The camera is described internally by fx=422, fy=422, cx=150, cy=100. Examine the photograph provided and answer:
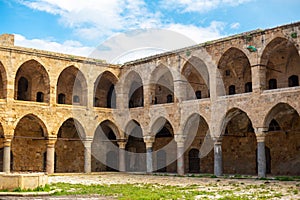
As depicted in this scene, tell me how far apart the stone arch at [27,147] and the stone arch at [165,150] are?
315 inches

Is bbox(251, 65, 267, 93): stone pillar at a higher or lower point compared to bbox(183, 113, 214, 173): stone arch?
higher

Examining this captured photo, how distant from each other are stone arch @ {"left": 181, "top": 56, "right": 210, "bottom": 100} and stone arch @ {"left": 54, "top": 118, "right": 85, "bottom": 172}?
8.22 m

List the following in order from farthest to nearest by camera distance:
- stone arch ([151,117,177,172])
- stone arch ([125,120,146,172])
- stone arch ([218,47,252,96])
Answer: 1. stone arch ([125,120,146,172])
2. stone arch ([151,117,177,172])
3. stone arch ([218,47,252,96])

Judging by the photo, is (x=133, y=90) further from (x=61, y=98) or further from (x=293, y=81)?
(x=293, y=81)

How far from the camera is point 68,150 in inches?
1160

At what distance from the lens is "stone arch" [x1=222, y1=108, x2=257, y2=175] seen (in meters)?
25.5

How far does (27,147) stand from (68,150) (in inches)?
121

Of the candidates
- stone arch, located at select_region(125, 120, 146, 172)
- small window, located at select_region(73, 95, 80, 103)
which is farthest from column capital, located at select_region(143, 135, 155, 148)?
small window, located at select_region(73, 95, 80, 103)

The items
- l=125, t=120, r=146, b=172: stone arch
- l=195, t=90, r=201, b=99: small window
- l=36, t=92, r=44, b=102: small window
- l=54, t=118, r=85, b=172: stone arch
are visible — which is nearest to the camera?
l=195, t=90, r=201, b=99: small window

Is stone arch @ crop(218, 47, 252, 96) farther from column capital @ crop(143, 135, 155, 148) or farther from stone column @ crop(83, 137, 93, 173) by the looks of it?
stone column @ crop(83, 137, 93, 173)

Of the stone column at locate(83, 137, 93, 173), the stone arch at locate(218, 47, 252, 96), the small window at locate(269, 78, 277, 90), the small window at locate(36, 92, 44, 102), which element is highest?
the stone arch at locate(218, 47, 252, 96)

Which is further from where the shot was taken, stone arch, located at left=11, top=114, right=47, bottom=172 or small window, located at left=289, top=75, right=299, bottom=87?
stone arch, located at left=11, top=114, right=47, bottom=172

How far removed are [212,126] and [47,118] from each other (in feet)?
31.9

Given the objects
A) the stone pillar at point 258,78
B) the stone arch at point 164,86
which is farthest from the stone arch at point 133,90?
the stone pillar at point 258,78
